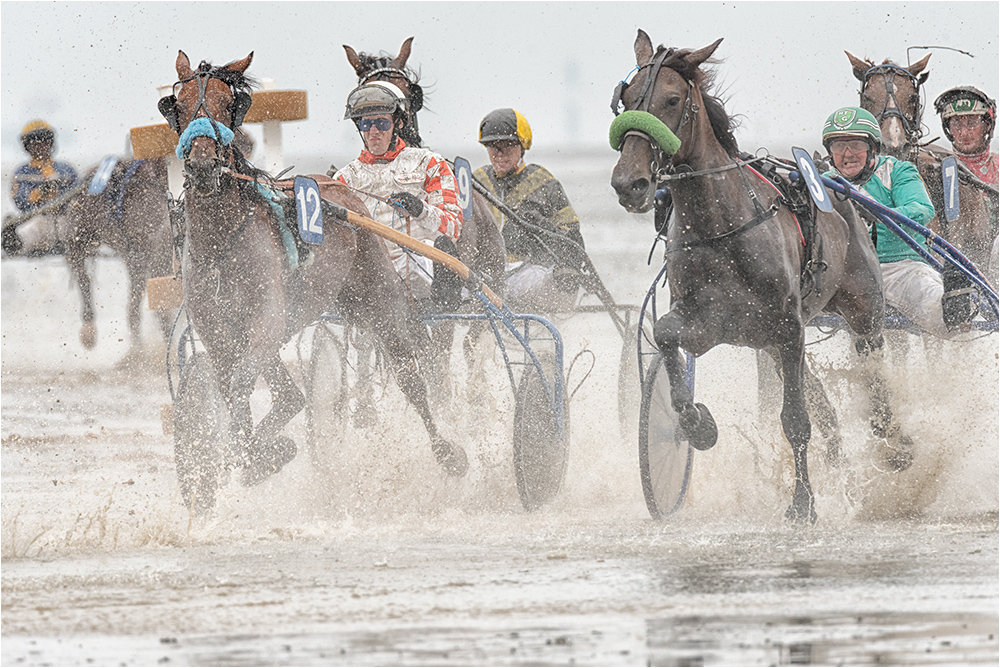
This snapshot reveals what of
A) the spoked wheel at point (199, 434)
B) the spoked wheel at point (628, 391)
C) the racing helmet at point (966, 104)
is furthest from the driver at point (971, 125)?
the spoked wheel at point (199, 434)

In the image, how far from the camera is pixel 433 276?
7.47m

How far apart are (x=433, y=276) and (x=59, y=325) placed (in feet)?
35.5

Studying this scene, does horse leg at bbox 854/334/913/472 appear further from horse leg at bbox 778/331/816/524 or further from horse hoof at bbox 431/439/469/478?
horse hoof at bbox 431/439/469/478

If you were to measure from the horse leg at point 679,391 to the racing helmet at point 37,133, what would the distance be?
806 cm

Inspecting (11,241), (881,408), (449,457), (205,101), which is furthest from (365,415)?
(11,241)

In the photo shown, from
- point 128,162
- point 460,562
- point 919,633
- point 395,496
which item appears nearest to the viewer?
point 919,633

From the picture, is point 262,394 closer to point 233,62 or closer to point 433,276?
point 433,276

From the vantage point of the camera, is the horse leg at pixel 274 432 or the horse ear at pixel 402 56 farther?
the horse ear at pixel 402 56

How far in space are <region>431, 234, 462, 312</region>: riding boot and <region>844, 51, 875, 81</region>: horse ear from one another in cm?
278

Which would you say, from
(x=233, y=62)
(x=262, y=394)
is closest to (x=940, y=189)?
(x=233, y=62)

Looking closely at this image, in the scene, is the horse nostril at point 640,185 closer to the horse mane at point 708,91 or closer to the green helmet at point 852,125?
the horse mane at point 708,91

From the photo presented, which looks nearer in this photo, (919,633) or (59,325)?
(919,633)

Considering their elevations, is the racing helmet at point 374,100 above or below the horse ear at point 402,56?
below

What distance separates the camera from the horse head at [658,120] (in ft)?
18.2
